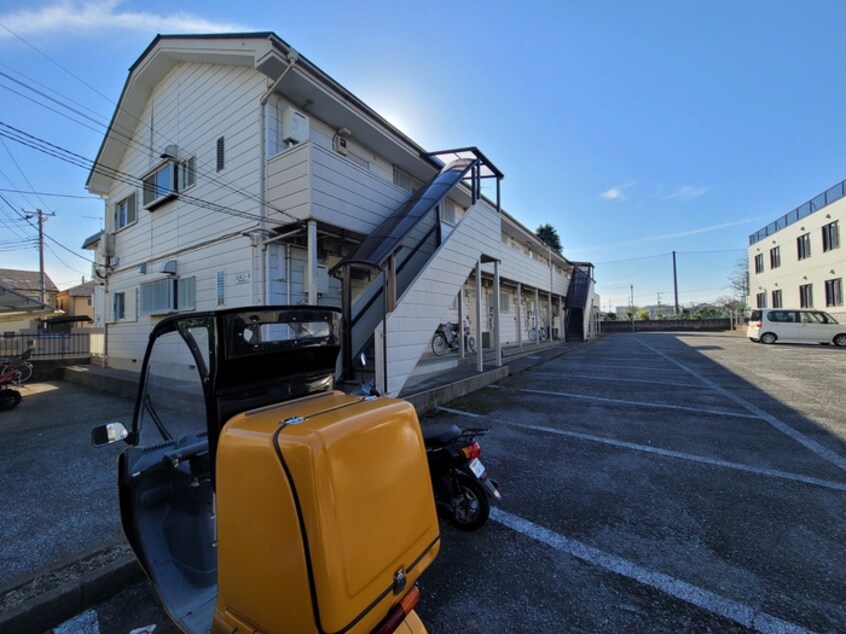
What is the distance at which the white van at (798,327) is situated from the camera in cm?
1496

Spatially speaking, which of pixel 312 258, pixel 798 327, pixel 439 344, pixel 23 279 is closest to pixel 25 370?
pixel 312 258

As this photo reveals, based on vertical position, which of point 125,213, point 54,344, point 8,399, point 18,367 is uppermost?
point 125,213

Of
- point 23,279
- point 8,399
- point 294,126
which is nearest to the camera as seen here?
point 294,126

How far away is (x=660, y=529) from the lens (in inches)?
102

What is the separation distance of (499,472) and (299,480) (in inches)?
115

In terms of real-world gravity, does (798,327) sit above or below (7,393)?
above

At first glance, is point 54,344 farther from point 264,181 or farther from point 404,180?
point 404,180

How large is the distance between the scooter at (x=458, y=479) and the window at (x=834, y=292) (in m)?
25.8

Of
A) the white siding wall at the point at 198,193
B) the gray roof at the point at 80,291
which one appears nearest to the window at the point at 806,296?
the white siding wall at the point at 198,193

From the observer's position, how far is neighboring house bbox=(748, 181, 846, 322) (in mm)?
18594

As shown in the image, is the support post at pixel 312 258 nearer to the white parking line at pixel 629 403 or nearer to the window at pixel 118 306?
the white parking line at pixel 629 403

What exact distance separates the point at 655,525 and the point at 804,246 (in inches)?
1131

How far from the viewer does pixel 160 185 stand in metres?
8.68

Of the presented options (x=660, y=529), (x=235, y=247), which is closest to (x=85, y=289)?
(x=235, y=247)
